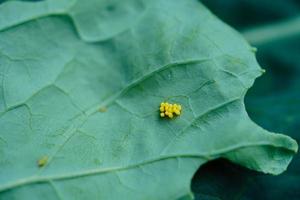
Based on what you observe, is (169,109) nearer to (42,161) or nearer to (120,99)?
(120,99)

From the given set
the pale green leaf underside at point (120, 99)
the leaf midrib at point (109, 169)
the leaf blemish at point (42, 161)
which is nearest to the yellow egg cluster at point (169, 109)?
the pale green leaf underside at point (120, 99)

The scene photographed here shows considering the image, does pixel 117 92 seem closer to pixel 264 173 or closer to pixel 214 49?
pixel 214 49

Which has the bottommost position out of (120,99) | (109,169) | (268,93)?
(268,93)

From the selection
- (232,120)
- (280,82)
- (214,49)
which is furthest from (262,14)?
(232,120)

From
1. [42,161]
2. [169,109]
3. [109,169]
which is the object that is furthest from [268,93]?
[42,161]

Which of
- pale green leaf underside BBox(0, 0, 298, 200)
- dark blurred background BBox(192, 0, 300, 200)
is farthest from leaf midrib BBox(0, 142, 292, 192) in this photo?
dark blurred background BBox(192, 0, 300, 200)

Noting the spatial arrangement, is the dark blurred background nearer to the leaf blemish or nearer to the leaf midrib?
the leaf midrib

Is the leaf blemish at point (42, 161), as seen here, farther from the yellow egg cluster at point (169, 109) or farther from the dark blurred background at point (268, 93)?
the dark blurred background at point (268, 93)
